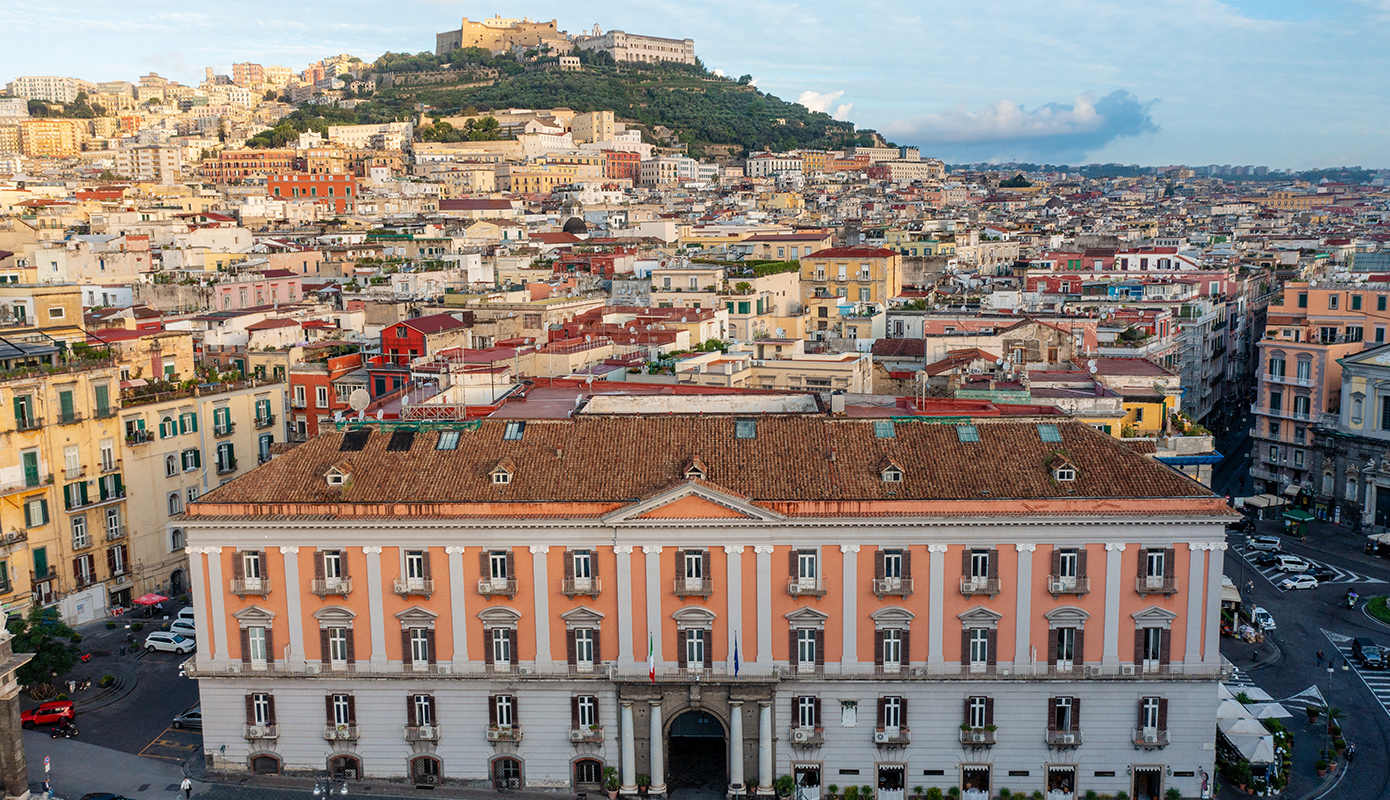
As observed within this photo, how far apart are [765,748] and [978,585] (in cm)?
878

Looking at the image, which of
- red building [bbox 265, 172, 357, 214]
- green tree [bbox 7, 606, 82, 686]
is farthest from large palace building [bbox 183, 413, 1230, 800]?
red building [bbox 265, 172, 357, 214]

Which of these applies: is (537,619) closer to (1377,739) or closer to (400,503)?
(400,503)

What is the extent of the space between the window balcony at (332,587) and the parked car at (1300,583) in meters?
47.3

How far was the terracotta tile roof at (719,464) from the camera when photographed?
3828 cm

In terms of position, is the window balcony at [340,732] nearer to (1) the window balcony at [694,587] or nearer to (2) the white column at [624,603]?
(2) the white column at [624,603]

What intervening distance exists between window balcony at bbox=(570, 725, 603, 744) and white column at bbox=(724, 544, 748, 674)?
17.2ft

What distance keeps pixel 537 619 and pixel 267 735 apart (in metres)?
10.3

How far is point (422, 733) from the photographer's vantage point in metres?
39.8

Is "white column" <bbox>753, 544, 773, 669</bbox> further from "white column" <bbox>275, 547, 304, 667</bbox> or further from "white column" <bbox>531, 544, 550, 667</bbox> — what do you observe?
"white column" <bbox>275, 547, 304, 667</bbox>

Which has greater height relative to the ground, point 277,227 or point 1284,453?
point 277,227

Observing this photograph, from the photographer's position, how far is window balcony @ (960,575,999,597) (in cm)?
3794

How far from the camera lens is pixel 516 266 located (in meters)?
98.6

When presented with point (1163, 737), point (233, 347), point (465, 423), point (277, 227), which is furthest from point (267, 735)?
point (277, 227)

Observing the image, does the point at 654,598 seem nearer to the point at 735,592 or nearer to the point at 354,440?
the point at 735,592
